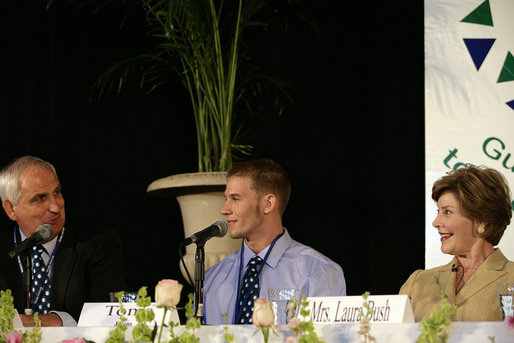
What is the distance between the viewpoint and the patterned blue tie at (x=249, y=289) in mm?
3188

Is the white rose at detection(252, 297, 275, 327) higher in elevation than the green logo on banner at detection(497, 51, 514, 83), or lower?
lower

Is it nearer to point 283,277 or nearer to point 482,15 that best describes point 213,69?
point 283,277

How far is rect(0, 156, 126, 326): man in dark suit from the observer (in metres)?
3.46

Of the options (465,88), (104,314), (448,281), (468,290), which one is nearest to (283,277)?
(448,281)

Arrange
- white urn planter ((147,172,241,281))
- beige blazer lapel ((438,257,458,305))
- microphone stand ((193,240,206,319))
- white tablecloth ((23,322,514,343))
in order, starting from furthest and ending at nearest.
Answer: white urn planter ((147,172,241,281))
beige blazer lapel ((438,257,458,305))
microphone stand ((193,240,206,319))
white tablecloth ((23,322,514,343))

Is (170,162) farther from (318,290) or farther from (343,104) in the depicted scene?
(318,290)

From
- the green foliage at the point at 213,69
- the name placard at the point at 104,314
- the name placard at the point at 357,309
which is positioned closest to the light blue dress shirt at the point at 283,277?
the green foliage at the point at 213,69

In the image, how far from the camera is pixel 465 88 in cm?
397

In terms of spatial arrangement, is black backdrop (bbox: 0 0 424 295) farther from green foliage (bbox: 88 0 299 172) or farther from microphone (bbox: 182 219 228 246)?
microphone (bbox: 182 219 228 246)

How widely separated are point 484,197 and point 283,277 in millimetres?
904

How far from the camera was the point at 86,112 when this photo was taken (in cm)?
438

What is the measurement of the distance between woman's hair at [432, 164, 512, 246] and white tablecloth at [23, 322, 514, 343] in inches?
55.7

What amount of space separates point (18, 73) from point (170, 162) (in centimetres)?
96

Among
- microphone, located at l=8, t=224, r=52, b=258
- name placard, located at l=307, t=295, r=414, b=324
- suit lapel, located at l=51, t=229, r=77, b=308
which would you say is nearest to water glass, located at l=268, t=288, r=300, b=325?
name placard, located at l=307, t=295, r=414, b=324
